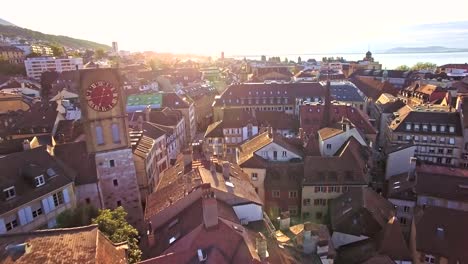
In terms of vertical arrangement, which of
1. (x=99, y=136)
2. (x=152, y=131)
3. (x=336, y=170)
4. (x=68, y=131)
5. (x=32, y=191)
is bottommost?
(x=336, y=170)

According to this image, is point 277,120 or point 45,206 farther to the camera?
point 277,120

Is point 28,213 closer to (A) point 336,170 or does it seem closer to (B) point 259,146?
(B) point 259,146

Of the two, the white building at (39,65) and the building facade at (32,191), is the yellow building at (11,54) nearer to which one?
the white building at (39,65)

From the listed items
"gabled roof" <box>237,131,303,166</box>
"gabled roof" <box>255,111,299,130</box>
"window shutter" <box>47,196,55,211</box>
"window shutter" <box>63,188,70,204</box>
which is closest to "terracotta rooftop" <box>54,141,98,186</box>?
"window shutter" <box>63,188,70,204</box>

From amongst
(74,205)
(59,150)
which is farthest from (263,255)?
(59,150)

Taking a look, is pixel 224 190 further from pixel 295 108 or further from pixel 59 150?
pixel 295 108

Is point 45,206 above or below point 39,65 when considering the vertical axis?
below

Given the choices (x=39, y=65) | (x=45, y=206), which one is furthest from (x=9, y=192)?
(x=39, y=65)
